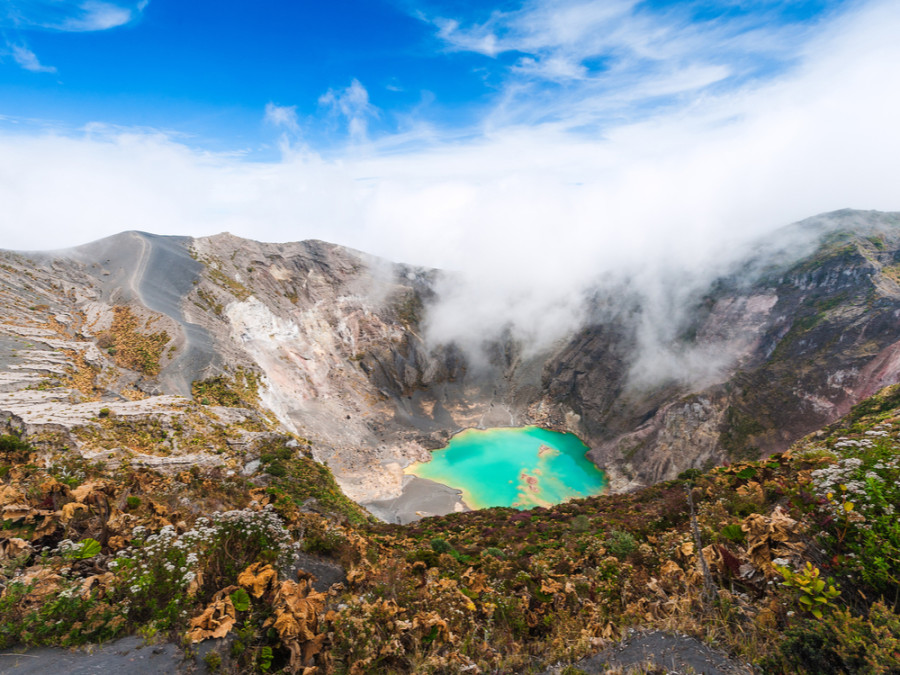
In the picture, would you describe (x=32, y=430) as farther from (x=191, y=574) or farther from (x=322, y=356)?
(x=322, y=356)

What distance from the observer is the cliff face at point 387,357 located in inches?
1194

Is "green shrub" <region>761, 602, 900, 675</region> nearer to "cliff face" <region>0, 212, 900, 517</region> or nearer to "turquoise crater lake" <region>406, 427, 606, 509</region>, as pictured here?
"cliff face" <region>0, 212, 900, 517</region>

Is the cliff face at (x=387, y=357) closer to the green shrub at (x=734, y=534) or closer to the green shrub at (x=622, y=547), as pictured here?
the green shrub at (x=622, y=547)

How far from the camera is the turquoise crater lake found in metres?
51.4

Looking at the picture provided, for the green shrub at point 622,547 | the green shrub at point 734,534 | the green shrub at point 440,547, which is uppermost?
the green shrub at point 734,534

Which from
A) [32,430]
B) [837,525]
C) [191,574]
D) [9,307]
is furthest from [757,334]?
[9,307]

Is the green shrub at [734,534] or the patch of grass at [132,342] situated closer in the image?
the green shrub at [734,534]

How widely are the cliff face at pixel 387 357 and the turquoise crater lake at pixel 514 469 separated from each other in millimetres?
3782

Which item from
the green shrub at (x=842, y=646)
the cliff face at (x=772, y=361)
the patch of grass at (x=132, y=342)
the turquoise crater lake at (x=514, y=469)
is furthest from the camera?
the turquoise crater lake at (x=514, y=469)

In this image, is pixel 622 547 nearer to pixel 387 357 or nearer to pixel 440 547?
pixel 440 547

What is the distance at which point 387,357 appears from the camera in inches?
3034

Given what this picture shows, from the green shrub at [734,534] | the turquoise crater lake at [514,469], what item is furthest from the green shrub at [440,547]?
the turquoise crater lake at [514,469]

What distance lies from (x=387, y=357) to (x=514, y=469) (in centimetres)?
3461

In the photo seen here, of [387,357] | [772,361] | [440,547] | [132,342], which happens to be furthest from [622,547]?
[387,357]
